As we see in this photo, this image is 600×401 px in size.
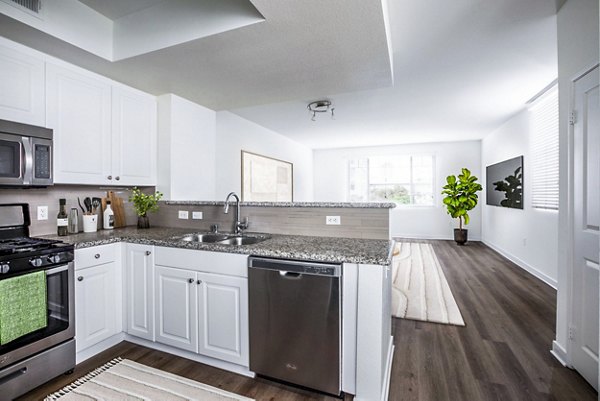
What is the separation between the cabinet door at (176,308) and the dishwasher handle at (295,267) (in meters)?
0.53

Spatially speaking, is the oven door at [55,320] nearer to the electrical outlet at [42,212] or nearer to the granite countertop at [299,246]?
the granite countertop at [299,246]

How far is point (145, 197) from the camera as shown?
280 centimetres

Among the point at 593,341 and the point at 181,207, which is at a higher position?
the point at 181,207

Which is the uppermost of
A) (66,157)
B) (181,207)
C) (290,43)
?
(290,43)

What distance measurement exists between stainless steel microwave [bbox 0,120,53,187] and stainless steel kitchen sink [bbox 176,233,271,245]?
109 cm

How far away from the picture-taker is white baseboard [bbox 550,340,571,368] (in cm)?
199

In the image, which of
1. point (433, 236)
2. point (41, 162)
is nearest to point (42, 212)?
point (41, 162)

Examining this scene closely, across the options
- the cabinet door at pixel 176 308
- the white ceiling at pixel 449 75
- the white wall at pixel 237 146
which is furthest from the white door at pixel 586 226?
the white wall at pixel 237 146

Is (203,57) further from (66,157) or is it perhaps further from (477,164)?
(477,164)

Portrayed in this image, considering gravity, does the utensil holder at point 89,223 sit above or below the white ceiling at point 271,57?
below

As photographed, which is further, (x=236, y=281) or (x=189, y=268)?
(x=189, y=268)

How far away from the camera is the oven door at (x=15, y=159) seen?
6.20 ft

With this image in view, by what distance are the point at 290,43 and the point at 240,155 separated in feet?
9.05

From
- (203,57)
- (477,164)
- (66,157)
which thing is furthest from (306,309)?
(477,164)
